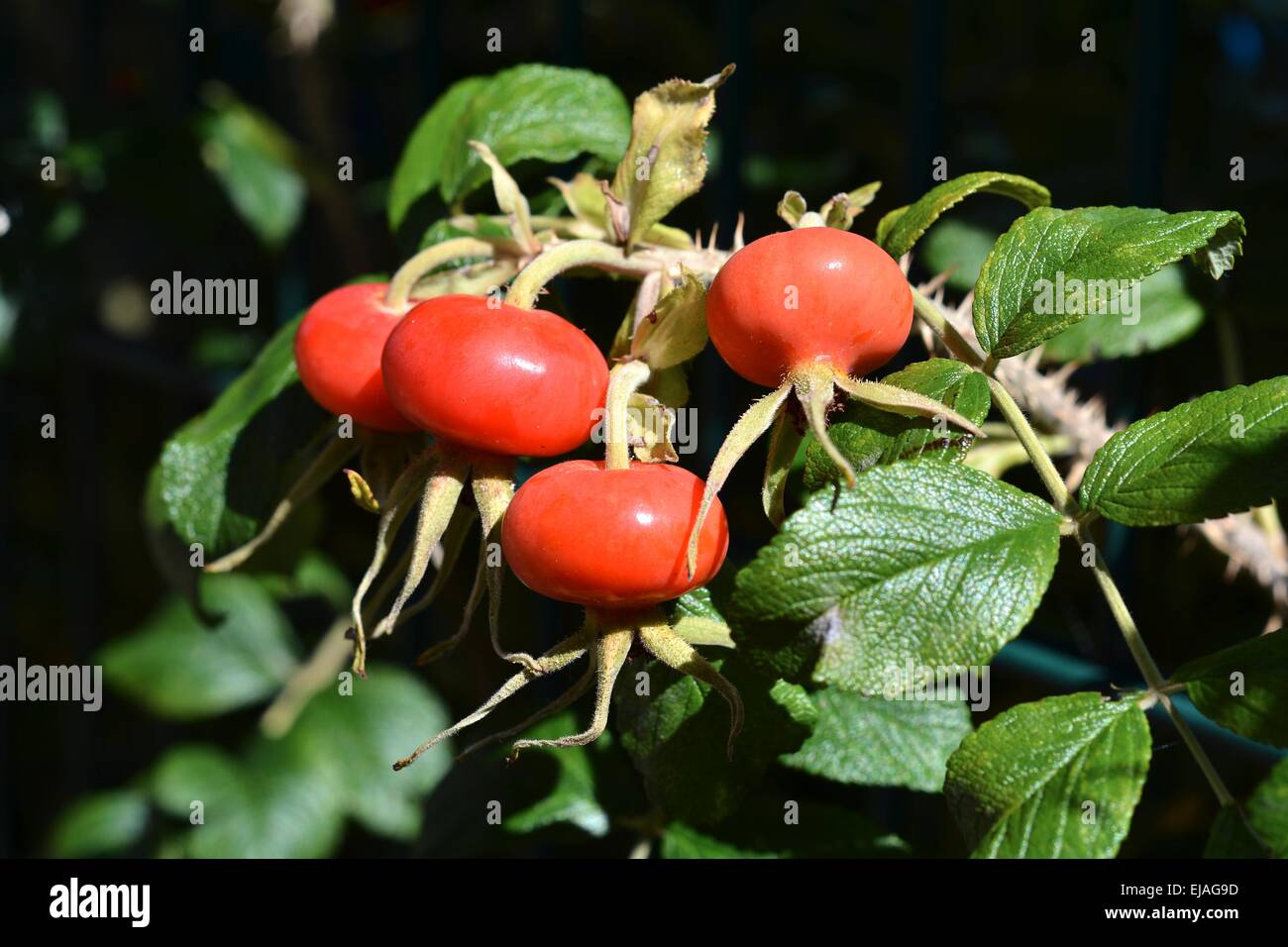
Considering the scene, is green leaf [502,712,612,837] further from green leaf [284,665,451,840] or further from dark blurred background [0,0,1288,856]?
green leaf [284,665,451,840]

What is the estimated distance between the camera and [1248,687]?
2.28 feet

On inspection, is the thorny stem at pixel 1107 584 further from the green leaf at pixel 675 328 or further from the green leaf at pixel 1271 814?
the green leaf at pixel 675 328

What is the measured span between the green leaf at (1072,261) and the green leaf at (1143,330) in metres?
0.33

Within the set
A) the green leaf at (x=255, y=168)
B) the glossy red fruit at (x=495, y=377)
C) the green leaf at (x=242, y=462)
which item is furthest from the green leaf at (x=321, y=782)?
the glossy red fruit at (x=495, y=377)

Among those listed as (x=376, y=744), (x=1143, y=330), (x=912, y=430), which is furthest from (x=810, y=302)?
(x=376, y=744)

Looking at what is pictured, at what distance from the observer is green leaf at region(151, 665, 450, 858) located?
1.86m

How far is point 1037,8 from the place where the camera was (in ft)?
6.31

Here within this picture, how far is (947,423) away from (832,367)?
7 cm

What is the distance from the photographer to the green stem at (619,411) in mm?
735

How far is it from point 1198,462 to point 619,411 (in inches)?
12.3

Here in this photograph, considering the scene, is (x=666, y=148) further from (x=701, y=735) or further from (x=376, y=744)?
(x=376, y=744)

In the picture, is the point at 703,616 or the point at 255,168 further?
the point at 255,168

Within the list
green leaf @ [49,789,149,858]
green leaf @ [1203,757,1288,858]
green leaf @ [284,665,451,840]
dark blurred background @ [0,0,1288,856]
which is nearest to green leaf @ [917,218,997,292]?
dark blurred background @ [0,0,1288,856]
